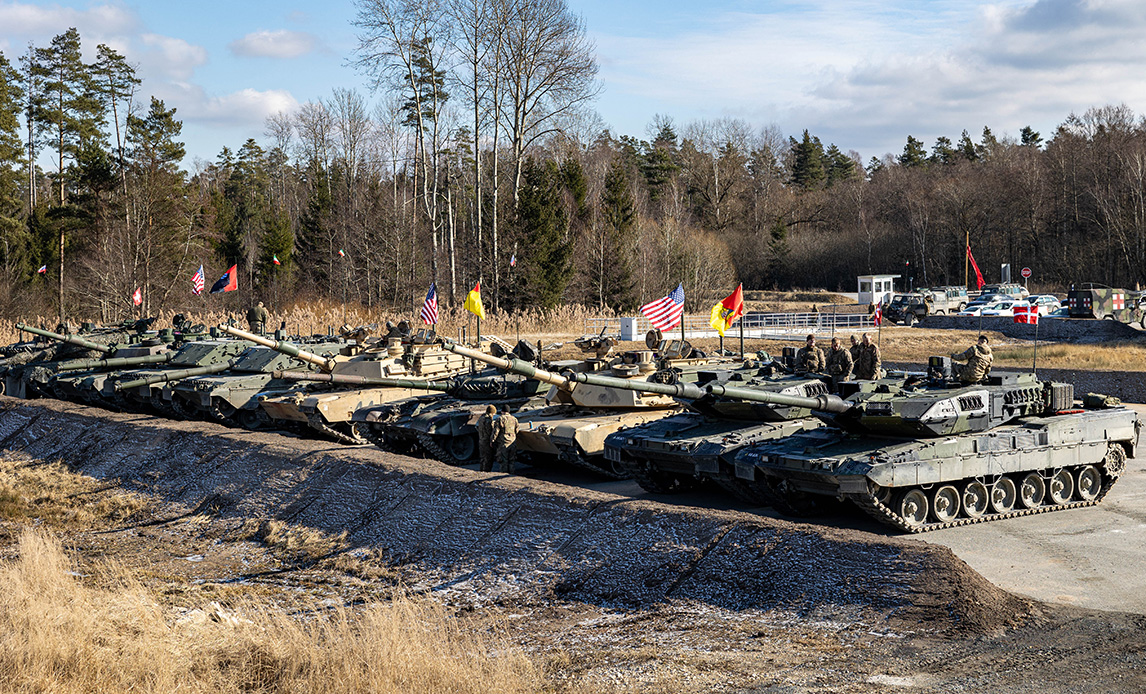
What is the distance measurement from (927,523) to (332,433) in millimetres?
9980

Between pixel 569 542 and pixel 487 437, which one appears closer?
pixel 569 542

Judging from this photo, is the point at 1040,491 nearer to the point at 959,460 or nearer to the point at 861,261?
the point at 959,460

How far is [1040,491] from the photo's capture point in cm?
1295

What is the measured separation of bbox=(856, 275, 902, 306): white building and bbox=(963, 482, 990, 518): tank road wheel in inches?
1623

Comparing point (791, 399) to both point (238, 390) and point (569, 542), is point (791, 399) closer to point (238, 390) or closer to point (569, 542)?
point (569, 542)

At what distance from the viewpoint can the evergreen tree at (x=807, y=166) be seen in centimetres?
8050

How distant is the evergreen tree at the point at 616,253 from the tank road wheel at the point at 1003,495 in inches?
1243

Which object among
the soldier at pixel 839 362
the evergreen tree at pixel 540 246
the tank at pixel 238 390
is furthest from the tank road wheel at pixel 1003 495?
the evergreen tree at pixel 540 246

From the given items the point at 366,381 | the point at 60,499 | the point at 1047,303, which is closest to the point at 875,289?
the point at 1047,303

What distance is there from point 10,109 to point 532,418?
40.7m

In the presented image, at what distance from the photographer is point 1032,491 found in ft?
42.0

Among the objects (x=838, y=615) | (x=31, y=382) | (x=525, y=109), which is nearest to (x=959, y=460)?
(x=838, y=615)

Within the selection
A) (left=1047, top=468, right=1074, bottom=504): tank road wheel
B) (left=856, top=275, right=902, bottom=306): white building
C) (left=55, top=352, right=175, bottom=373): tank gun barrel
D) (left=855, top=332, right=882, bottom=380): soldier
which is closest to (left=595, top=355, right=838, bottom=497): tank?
(left=855, top=332, right=882, bottom=380): soldier

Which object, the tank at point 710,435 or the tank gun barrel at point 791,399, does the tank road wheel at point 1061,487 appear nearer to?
the tank at point 710,435
